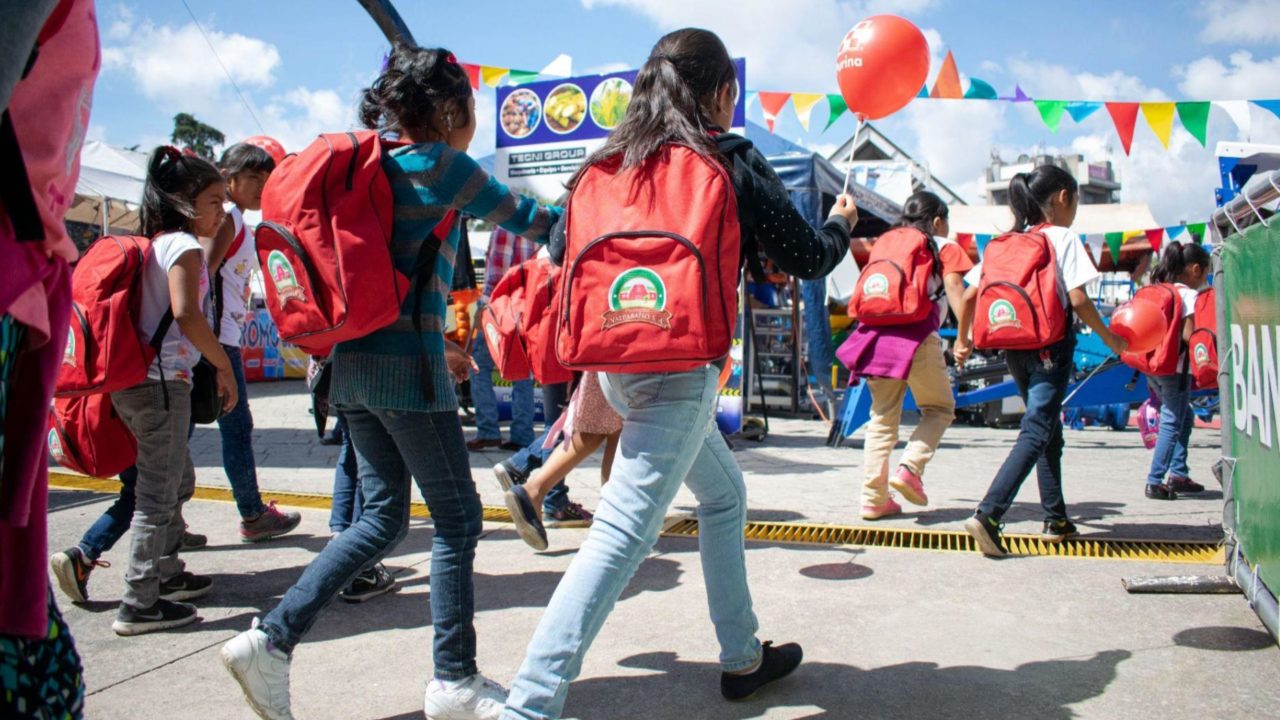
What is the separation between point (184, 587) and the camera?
358 cm

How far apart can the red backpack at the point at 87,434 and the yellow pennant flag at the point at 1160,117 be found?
28.8 ft

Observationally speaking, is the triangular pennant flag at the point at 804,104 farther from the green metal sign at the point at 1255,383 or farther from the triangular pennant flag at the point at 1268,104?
the green metal sign at the point at 1255,383

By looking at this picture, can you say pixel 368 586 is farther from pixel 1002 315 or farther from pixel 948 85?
pixel 948 85

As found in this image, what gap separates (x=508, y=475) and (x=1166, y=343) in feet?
12.7

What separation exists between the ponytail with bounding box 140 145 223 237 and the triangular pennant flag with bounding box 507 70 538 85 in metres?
6.17

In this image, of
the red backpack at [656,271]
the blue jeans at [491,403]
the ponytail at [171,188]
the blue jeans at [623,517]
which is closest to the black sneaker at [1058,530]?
the blue jeans at [623,517]

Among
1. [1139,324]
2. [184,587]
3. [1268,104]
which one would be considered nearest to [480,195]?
[184,587]

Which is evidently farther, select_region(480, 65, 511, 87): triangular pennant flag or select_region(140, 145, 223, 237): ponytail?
select_region(480, 65, 511, 87): triangular pennant flag

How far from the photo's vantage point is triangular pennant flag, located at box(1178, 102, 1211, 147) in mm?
8469

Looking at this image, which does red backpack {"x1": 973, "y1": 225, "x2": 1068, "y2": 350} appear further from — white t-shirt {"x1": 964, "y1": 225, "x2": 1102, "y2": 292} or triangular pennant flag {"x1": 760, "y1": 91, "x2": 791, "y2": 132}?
triangular pennant flag {"x1": 760, "y1": 91, "x2": 791, "y2": 132}

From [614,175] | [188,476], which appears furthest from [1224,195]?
[188,476]

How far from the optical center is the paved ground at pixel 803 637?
2.50 metres

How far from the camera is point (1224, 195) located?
3303 mm

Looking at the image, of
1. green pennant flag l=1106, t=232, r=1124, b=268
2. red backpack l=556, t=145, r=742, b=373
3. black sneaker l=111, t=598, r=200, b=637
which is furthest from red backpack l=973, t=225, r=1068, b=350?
green pennant flag l=1106, t=232, r=1124, b=268
